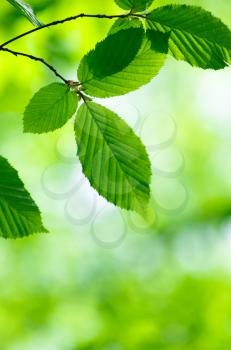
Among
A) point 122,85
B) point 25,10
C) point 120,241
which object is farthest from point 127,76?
point 120,241

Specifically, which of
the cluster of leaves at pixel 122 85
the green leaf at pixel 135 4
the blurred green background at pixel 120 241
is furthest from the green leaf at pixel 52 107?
the blurred green background at pixel 120 241

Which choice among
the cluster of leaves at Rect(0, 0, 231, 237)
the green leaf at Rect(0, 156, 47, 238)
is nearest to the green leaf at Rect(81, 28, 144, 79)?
the cluster of leaves at Rect(0, 0, 231, 237)

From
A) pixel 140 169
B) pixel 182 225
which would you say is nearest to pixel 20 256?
pixel 182 225

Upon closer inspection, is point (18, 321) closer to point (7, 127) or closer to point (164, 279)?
point (164, 279)

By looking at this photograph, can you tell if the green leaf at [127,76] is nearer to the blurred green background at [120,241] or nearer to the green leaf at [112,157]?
the green leaf at [112,157]

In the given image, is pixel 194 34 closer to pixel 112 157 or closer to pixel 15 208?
pixel 112 157

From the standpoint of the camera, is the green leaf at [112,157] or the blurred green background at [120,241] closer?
the green leaf at [112,157]
